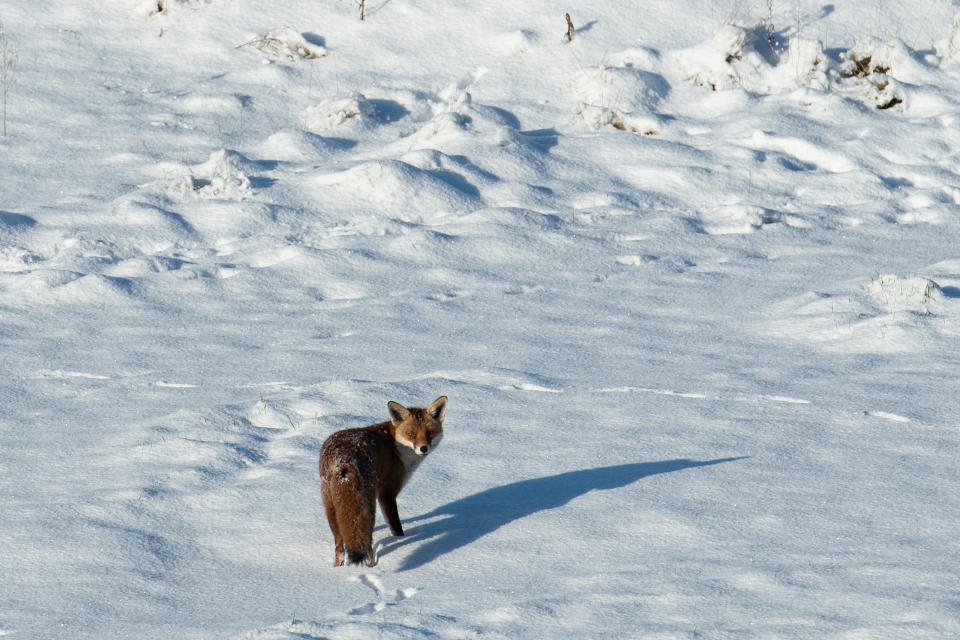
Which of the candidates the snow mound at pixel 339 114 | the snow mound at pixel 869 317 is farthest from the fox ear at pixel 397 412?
the snow mound at pixel 339 114

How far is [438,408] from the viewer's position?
5.10 m

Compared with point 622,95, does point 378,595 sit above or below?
below

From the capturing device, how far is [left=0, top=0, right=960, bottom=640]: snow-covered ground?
4.25 metres

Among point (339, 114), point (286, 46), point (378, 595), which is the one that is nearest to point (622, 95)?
point (339, 114)

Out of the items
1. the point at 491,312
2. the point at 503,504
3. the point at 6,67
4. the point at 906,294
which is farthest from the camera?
the point at 6,67

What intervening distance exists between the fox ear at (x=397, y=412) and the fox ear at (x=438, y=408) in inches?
5.1

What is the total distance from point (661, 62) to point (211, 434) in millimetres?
8902

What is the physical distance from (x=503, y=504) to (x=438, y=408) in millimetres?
583

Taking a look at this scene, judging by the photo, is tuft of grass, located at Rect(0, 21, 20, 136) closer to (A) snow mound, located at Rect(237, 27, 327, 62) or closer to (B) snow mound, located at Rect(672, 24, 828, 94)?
(A) snow mound, located at Rect(237, 27, 327, 62)

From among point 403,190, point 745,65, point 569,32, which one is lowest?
point 403,190

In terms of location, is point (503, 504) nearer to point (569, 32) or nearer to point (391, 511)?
point (391, 511)

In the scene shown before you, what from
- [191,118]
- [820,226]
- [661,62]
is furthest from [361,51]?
[820,226]

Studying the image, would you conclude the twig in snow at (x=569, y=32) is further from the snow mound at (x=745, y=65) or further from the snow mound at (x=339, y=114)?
the snow mound at (x=339, y=114)

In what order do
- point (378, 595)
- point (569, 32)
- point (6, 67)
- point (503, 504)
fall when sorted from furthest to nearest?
point (569, 32)
point (6, 67)
point (503, 504)
point (378, 595)
